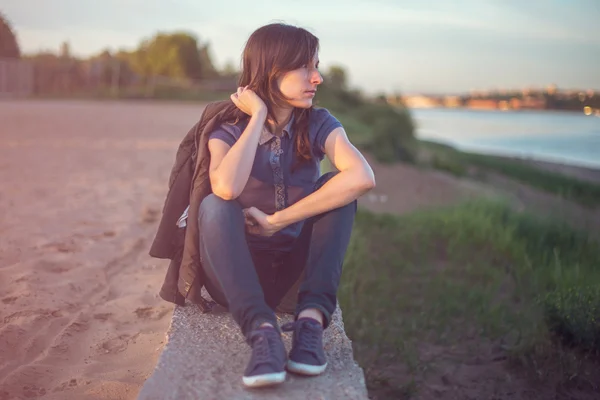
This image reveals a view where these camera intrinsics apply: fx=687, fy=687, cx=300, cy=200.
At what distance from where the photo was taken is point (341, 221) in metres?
2.38

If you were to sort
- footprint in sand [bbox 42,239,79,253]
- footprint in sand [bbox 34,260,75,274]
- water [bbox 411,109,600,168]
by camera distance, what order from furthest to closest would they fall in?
water [bbox 411,109,600,168], footprint in sand [bbox 42,239,79,253], footprint in sand [bbox 34,260,75,274]

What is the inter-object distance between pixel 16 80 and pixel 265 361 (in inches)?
915

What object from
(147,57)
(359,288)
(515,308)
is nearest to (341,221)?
(359,288)

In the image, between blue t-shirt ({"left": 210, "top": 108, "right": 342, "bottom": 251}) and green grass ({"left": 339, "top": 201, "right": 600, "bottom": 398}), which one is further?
green grass ({"left": 339, "top": 201, "right": 600, "bottom": 398})

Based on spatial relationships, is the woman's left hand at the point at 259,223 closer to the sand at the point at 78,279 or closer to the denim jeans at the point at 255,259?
the denim jeans at the point at 255,259

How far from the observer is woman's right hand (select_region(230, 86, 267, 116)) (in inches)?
96.9

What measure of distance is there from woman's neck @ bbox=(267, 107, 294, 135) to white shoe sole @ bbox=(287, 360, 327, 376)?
Answer: 875mm

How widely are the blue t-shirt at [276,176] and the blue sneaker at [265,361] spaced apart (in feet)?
1.64

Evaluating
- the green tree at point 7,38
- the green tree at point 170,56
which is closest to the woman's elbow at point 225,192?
the green tree at point 7,38

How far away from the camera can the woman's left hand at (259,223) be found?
242 cm

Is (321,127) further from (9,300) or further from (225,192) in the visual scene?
(9,300)

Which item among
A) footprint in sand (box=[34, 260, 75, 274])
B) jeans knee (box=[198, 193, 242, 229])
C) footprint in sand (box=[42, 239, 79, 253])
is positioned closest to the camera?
jeans knee (box=[198, 193, 242, 229])

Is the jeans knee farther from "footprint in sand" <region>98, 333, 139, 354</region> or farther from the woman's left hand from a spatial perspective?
"footprint in sand" <region>98, 333, 139, 354</region>

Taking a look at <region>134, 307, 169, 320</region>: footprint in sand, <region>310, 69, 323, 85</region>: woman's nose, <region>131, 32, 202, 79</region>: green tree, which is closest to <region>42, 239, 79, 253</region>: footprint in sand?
<region>134, 307, 169, 320</region>: footprint in sand
